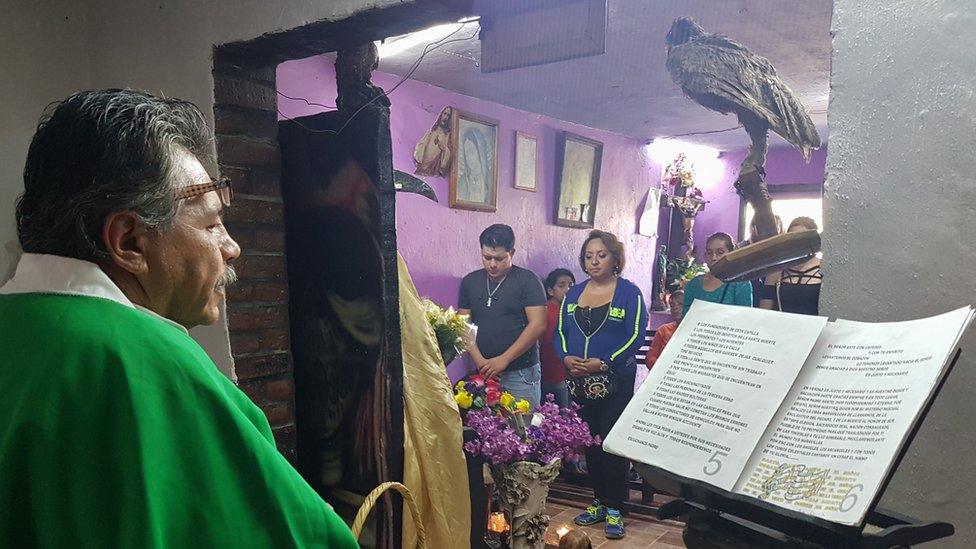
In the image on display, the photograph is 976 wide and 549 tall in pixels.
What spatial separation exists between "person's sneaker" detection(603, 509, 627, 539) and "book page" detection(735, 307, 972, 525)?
8.28 ft

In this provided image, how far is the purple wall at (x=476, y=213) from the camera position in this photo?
11.0 ft

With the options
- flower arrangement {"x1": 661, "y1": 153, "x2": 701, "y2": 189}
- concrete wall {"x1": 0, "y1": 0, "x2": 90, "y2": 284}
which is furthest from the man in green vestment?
flower arrangement {"x1": 661, "y1": 153, "x2": 701, "y2": 189}

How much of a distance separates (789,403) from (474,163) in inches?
135

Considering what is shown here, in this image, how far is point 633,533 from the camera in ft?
10.3

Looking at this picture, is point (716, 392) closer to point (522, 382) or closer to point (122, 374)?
point (122, 374)

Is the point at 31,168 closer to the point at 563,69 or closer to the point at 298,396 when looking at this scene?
the point at 298,396

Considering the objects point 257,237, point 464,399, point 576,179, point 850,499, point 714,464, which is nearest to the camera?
point 850,499

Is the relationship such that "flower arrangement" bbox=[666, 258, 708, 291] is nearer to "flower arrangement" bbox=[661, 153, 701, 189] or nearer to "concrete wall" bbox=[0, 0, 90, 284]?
"flower arrangement" bbox=[661, 153, 701, 189]

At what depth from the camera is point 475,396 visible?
230cm

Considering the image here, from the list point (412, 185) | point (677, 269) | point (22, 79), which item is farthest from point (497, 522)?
point (677, 269)

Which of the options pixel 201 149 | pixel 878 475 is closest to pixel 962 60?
pixel 878 475

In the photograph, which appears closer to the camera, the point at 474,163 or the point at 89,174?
the point at 89,174

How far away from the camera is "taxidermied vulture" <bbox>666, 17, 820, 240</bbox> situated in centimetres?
111

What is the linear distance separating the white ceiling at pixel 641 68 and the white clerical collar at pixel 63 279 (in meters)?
2.27
